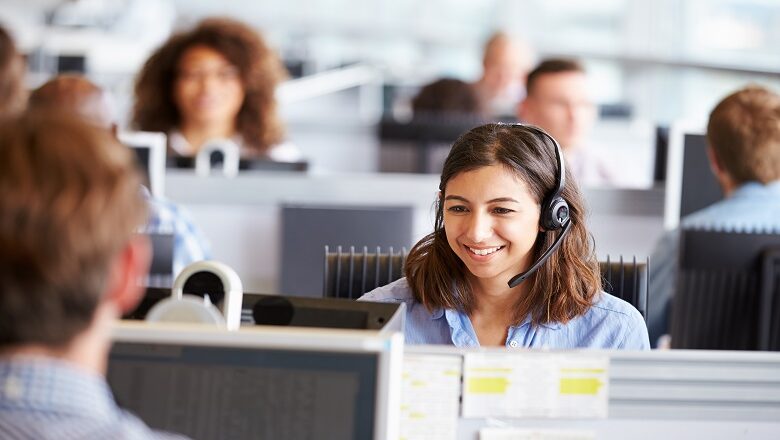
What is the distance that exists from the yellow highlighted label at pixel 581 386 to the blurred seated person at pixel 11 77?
140 cm

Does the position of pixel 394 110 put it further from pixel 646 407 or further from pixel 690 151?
pixel 646 407

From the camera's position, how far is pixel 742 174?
2.66 m

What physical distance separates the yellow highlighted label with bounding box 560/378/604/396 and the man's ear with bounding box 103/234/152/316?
558 millimetres

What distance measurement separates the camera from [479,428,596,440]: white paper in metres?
1.28

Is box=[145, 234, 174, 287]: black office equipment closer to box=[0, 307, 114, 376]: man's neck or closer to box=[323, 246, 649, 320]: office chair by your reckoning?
box=[323, 246, 649, 320]: office chair

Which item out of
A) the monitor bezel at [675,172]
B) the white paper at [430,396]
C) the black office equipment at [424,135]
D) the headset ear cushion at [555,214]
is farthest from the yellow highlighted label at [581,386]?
the black office equipment at [424,135]

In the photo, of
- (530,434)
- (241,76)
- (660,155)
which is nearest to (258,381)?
(530,434)

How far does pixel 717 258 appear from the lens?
2.32 metres

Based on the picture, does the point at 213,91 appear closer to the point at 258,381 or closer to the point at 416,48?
the point at 258,381

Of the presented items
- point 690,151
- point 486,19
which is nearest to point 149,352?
point 690,151

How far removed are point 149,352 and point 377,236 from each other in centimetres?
192

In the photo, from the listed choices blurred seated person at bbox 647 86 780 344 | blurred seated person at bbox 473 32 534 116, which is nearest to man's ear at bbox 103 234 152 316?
blurred seated person at bbox 647 86 780 344

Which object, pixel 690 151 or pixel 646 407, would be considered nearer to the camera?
pixel 646 407

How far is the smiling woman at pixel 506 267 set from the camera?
1.81 metres
